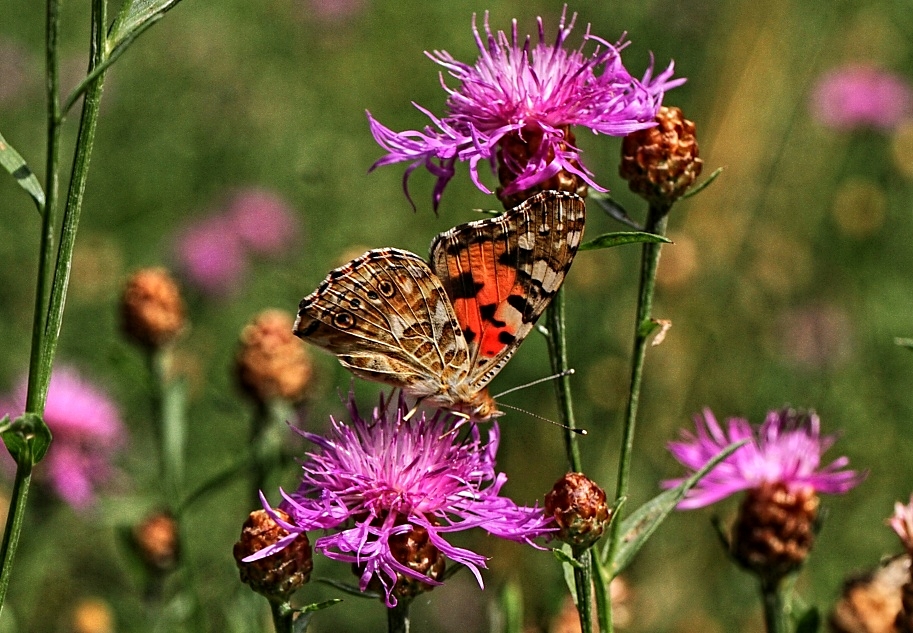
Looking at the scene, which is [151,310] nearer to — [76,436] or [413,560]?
[76,436]

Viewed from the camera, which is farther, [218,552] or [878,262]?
[878,262]

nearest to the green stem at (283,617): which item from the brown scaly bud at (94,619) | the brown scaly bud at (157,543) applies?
the brown scaly bud at (157,543)

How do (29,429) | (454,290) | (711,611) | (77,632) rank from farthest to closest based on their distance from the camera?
(711,611) → (77,632) → (454,290) → (29,429)

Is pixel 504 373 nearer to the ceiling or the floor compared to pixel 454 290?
nearer to the ceiling

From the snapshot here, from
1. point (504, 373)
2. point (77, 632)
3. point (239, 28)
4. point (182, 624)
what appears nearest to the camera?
point (182, 624)

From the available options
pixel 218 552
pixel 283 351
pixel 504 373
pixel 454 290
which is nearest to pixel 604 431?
pixel 504 373

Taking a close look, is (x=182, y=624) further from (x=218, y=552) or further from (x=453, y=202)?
(x=453, y=202)

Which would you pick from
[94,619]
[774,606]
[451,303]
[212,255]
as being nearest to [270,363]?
[94,619]
